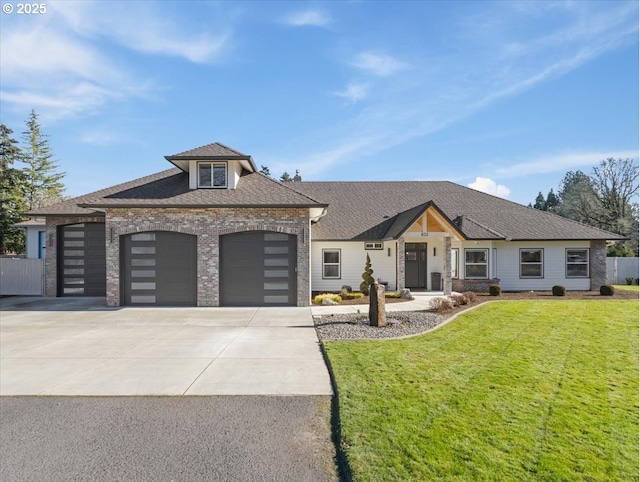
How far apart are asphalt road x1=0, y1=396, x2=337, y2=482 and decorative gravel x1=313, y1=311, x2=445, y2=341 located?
3.87m

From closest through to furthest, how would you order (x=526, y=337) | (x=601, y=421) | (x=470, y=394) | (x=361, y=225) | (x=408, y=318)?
(x=601, y=421)
(x=470, y=394)
(x=526, y=337)
(x=408, y=318)
(x=361, y=225)

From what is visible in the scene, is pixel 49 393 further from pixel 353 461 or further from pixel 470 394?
pixel 470 394

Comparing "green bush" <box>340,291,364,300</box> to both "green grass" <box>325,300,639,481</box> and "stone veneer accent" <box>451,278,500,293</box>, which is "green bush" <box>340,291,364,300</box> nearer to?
"stone veneer accent" <box>451,278,500,293</box>

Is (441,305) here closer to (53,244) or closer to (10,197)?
(53,244)

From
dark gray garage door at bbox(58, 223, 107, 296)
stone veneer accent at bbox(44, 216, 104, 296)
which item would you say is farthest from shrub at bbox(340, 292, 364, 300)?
stone veneer accent at bbox(44, 216, 104, 296)

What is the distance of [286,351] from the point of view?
25.8 feet

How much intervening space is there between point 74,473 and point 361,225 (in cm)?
1697

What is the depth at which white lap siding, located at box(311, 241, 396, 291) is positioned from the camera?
18.7 meters

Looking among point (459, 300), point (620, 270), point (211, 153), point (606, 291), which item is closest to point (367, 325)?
point (459, 300)

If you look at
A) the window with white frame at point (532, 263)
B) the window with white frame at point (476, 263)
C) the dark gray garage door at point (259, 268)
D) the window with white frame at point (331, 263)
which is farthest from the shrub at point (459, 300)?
the window with white frame at point (532, 263)

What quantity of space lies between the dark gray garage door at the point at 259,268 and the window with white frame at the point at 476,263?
943 cm

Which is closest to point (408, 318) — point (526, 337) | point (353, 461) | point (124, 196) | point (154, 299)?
point (526, 337)

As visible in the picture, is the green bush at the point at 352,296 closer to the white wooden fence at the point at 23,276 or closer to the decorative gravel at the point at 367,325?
the decorative gravel at the point at 367,325

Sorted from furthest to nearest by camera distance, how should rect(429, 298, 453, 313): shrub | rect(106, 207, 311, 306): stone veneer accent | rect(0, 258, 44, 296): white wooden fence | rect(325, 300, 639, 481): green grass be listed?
rect(0, 258, 44, 296): white wooden fence, rect(106, 207, 311, 306): stone veneer accent, rect(429, 298, 453, 313): shrub, rect(325, 300, 639, 481): green grass
